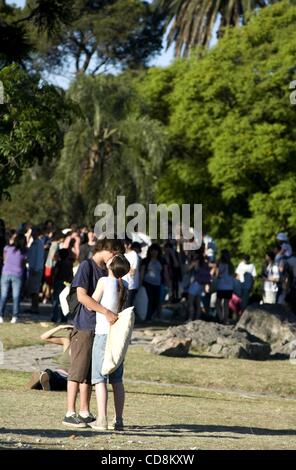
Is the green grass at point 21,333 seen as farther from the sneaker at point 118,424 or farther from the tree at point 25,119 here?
the sneaker at point 118,424

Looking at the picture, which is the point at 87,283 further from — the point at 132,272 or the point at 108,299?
the point at 132,272

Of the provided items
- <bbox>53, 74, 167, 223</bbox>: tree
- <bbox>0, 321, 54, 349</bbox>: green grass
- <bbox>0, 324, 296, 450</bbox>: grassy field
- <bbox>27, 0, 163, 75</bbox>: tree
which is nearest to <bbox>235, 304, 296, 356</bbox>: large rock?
<bbox>0, 324, 296, 450</bbox>: grassy field

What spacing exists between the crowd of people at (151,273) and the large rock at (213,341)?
2420 mm

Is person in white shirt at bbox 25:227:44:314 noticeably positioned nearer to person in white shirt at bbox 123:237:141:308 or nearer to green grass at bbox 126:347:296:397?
person in white shirt at bbox 123:237:141:308

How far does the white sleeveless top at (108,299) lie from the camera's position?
446 inches

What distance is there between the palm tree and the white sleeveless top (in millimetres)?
46175

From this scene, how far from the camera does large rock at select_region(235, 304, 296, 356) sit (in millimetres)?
22516

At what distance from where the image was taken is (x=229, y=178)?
155 ft

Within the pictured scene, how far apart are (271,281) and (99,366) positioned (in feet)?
54.1

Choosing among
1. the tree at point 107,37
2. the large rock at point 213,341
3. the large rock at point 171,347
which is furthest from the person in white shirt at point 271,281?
the tree at point 107,37

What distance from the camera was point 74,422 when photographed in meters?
11.4

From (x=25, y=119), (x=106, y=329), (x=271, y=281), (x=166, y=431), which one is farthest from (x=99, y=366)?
(x=271, y=281)
